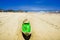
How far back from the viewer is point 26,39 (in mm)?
12016

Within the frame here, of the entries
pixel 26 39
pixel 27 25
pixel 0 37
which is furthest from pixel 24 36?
pixel 0 37

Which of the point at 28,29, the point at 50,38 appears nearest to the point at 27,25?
the point at 28,29

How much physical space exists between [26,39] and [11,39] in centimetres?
142

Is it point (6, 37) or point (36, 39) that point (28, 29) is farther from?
point (6, 37)

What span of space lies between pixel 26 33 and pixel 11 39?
61.1 inches

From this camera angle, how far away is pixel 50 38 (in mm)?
12891

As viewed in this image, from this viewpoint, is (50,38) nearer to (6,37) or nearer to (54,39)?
(54,39)

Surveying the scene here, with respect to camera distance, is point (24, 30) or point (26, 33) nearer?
point (26, 33)

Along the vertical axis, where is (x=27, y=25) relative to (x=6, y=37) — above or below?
above

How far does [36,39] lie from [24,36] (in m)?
1.07

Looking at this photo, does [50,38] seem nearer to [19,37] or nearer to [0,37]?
[19,37]

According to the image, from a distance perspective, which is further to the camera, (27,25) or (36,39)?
(27,25)

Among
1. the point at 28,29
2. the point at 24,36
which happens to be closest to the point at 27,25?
the point at 28,29

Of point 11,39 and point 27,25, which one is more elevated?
point 27,25
